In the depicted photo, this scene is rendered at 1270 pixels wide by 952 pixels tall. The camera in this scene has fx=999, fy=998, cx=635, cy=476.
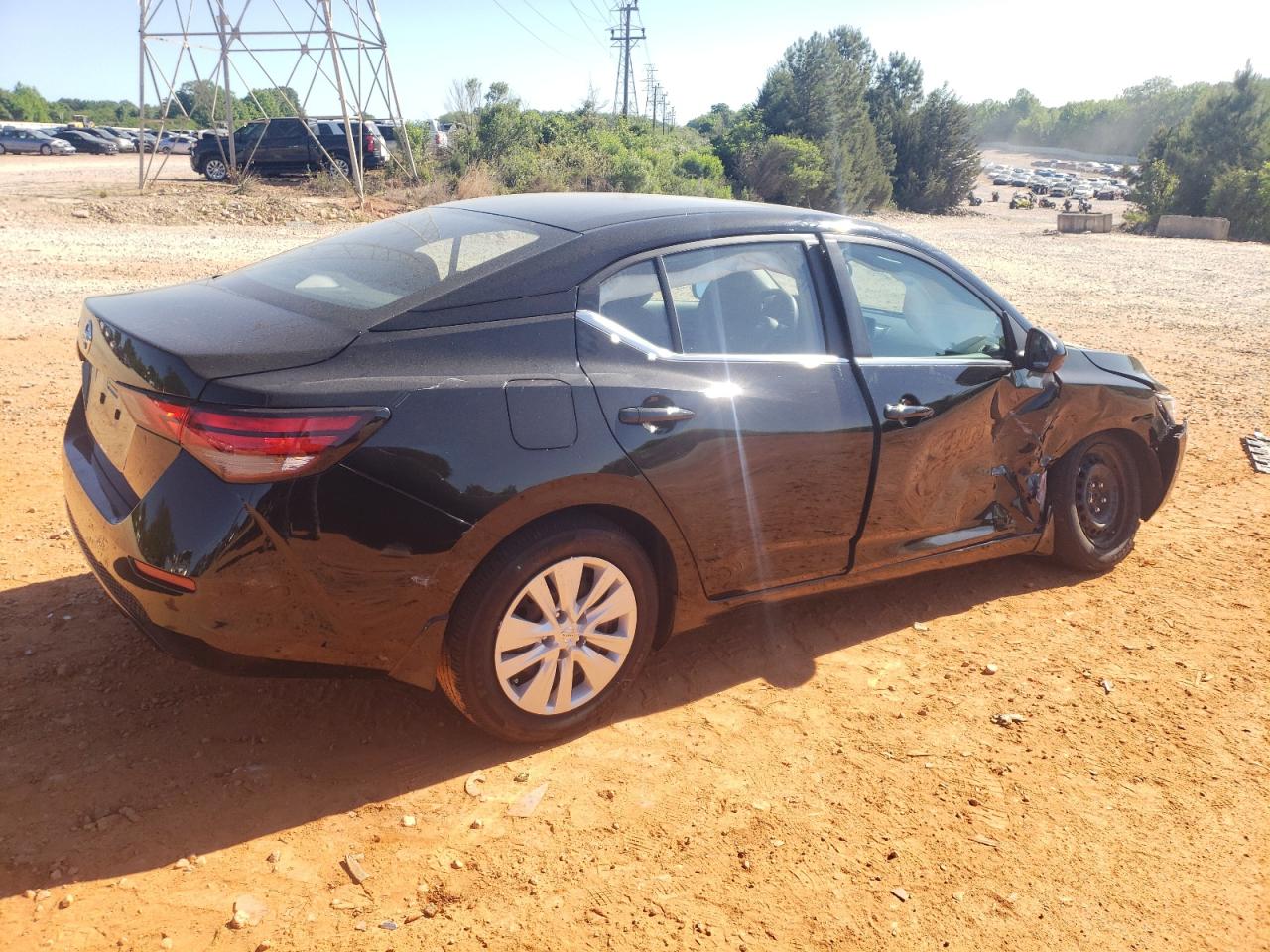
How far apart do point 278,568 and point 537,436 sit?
0.79 m

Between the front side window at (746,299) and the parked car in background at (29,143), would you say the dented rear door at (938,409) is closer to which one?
the front side window at (746,299)

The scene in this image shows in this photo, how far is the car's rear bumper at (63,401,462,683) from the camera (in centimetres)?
258

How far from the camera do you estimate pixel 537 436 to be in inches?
113

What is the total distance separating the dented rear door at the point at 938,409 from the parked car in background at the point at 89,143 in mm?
54737

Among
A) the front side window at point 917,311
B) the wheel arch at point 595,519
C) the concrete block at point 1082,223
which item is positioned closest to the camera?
the wheel arch at point 595,519

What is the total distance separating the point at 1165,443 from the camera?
4945mm

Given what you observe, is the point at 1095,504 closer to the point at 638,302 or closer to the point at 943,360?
the point at 943,360

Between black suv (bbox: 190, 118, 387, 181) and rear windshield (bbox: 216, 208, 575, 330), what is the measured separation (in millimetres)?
24708

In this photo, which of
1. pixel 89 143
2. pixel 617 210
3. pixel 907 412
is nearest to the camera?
pixel 617 210

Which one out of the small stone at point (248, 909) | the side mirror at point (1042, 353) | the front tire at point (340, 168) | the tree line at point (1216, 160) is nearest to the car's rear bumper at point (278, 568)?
the small stone at point (248, 909)

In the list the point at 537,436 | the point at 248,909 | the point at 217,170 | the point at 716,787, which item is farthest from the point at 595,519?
the point at 217,170

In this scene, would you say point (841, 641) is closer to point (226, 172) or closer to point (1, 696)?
point (1, 696)

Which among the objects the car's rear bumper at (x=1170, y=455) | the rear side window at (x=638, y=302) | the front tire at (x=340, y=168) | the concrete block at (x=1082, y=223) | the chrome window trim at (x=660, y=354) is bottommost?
the car's rear bumper at (x=1170, y=455)

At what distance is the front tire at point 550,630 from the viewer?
9.47 ft
